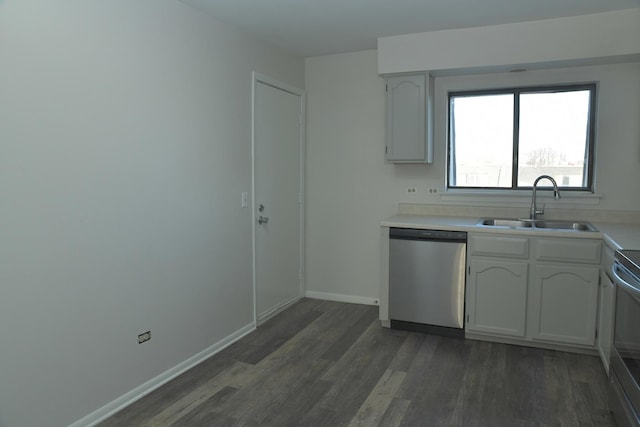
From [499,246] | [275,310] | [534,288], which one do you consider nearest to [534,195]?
[499,246]

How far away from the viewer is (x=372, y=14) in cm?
331

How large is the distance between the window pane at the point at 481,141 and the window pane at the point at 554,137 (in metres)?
0.12

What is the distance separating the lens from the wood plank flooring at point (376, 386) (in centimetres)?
252

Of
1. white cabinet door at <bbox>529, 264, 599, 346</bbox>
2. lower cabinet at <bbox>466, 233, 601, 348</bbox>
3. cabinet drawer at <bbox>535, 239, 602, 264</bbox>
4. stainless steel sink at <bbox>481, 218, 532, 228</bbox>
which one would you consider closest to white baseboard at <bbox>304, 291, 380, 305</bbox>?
lower cabinet at <bbox>466, 233, 601, 348</bbox>

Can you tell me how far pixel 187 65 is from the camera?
305cm

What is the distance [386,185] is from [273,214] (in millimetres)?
1103

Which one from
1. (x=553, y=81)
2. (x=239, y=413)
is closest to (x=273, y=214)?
(x=239, y=413)

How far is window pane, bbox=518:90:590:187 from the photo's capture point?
3.82m

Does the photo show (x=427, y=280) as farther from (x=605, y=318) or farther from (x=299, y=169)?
(x=299, y=169)

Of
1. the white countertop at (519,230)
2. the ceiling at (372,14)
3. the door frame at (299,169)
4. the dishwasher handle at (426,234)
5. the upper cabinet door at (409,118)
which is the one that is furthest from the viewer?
the upper cabinet door at (409,118)

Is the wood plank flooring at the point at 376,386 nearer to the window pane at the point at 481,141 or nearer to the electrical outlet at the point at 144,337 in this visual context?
the electrical outlet at the point at 144,337

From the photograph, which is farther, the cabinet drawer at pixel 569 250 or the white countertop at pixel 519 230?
the cabinet drawer at pixel 569 250

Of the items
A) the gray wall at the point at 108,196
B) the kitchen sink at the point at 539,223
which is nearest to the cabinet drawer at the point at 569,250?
the kitchen sink at the point at 539,223

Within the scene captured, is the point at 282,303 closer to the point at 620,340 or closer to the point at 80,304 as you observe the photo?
the point at 80,304
